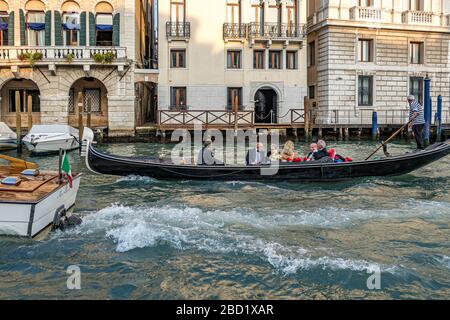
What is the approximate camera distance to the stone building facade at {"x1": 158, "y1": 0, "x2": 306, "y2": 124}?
21.4 meters

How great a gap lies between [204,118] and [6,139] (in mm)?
7939

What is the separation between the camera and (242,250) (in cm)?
521

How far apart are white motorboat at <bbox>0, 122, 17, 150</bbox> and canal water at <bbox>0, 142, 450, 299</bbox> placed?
9.15 metres

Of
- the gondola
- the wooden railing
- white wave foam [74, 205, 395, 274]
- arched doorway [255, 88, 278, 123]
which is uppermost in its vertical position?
arched doorway [255, 88, 278, 123]

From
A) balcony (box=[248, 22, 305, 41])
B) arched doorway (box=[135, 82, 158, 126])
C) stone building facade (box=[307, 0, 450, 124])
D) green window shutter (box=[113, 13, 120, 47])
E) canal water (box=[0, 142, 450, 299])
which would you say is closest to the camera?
canal water (box=[0, 142, 450, 299])

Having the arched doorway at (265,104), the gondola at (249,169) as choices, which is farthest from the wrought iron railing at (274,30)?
the gondola at (249,169)

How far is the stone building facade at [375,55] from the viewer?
2233 cm

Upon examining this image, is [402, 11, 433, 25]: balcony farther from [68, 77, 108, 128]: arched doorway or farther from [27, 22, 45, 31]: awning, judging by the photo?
[27, 22, 45, 31]: awning

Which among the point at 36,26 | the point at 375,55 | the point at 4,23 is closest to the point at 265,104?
the point at 375,55

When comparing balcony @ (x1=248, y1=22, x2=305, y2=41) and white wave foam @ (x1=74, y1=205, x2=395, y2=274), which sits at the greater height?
balcony @ (x1=248, y1=22, x2=305, y2=41)

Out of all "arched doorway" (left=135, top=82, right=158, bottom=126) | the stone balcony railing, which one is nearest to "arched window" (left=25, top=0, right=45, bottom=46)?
the stone balcony railing

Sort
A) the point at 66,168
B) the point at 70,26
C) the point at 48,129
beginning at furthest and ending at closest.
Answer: the point at 70,26 < the point at 48,129 < the point at 66,168

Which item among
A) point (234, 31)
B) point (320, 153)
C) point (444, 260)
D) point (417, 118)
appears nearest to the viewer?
point (444, 260)

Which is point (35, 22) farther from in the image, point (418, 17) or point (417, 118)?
point (418, 17)
